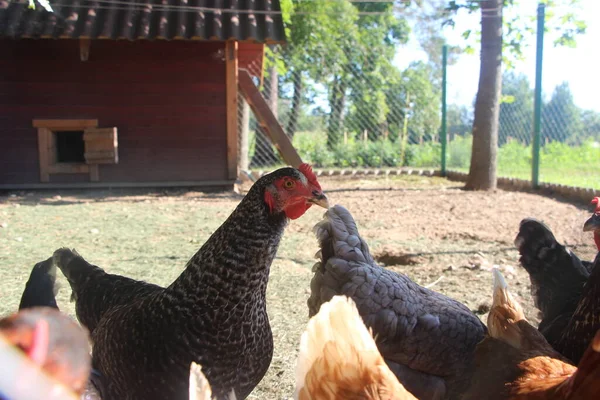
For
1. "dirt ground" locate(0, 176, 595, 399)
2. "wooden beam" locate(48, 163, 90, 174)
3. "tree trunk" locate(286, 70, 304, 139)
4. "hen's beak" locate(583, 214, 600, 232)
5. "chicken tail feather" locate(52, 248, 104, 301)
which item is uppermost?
"tree trunk" locate(286, 70, 304, 139)

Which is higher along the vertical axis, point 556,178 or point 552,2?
point 552,2

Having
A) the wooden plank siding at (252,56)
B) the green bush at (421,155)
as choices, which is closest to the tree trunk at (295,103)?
the wooden plank siding at (252,56)

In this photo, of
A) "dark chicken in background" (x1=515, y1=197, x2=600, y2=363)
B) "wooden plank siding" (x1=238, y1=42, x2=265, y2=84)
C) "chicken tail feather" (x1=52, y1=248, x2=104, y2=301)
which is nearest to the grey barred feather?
"dark chicken in background" (x1=515, y1=197, x2=600, y2=363)

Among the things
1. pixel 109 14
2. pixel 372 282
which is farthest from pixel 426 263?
pixel 109 14

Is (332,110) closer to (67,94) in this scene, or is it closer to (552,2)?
(552,2)

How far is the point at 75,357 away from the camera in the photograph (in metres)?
1.31

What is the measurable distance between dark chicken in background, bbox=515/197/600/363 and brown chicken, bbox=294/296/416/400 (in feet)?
3.07

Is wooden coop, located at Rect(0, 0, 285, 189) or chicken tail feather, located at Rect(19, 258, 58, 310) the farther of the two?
wooden coop, located at Rect(0, 0, 285, 189)

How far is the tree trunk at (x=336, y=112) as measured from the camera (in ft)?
46.3

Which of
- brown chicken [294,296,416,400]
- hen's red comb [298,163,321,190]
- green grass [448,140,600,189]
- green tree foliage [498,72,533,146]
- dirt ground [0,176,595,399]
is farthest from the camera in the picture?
green tree foliage [498,72,533,146]

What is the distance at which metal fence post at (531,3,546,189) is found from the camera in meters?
7.72

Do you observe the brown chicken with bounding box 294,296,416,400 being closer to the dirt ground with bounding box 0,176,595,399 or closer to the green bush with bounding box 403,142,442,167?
Answer: the dirt ground with bounding box 0,176,595,399

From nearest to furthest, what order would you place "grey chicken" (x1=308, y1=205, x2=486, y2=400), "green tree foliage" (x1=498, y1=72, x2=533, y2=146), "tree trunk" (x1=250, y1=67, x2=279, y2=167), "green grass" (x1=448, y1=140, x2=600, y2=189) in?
"grey chicken" (x1=308, y1=205, x2=486, y2=400), "green grass" (x1=448, y1=140, x2=600, y2=189), "green tree foliage" (x1=498, y1=72, x2=533, y2=146), "tree trunk" (x1=250, y1=67, x2=279, y2=167)

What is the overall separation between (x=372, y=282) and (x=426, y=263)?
2304 mm
